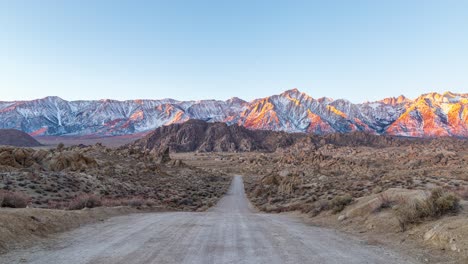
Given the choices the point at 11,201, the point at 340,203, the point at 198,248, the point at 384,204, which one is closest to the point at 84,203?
the point at 11,201

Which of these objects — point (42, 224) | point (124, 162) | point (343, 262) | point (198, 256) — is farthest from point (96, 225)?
point (124, 162)

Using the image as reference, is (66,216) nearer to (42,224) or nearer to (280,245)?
(42,224)

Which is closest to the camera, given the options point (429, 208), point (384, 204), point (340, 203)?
point (429, 208)

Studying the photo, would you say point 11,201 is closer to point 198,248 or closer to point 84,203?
point 84,203

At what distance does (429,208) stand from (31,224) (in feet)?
43.8

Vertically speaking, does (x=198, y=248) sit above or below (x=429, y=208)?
below

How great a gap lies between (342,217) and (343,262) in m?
9.15

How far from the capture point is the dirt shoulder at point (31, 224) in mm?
10039

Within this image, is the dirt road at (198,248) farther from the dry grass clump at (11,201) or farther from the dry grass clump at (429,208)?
the dry grass clump at (11,201)

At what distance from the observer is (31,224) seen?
11703mm

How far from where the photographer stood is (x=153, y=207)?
87.6 feet

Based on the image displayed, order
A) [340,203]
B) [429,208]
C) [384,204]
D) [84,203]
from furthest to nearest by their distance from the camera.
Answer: [84,203] < [340,203] < [384,204] < [429,208]

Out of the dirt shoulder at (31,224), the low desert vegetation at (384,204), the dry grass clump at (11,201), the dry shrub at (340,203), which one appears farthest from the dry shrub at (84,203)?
the low desert vegetation at (384,204)

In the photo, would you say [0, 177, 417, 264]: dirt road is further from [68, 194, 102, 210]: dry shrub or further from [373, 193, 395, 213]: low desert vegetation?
[68, 194, 102, 210]: dry shrub
